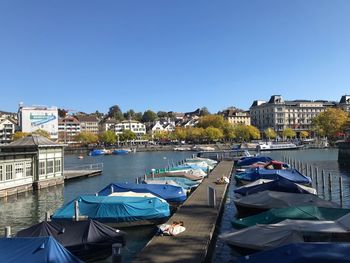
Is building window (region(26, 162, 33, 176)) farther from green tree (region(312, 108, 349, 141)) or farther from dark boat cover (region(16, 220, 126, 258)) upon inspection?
green tree (region(312, 108, 349, 141))

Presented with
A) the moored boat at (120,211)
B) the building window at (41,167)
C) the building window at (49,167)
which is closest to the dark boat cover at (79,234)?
the moored boat at (120,211)

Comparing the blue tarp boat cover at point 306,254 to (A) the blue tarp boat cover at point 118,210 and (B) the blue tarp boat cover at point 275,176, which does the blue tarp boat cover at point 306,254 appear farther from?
(B) the blue tarp boat cover at point 275,176

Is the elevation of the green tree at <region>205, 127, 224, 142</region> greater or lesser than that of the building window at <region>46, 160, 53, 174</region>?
greater

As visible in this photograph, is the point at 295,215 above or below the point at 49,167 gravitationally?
below

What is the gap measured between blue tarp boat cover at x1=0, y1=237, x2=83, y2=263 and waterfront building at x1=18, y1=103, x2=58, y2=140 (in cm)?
18815

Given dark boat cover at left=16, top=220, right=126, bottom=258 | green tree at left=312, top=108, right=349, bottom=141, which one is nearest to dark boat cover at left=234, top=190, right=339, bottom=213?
dark boat cover at left=16, top=220, right=126, bottom=258

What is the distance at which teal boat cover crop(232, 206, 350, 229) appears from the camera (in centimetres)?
Answer: 2080

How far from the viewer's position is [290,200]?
86.7 feet

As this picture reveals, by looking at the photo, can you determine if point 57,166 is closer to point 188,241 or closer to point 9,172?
point 9,172

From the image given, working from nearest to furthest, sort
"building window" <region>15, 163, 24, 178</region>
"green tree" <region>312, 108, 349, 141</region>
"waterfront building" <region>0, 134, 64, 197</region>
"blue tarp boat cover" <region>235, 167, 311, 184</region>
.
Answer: "waterfront building" <region>0, 134, 64, 197</region>
"blue tarp boat cover" <region>235, 167, 311, 184</region>
"building window" <region>15, 163, 24, 178</region>
"green tree" <region>312, 108, 349, 141</region>

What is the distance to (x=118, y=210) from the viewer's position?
26.1m

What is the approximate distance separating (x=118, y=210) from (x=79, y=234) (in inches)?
276

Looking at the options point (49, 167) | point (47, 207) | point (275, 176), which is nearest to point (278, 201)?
point (275, 176)

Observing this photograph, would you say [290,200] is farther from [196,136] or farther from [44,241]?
[196,136]
